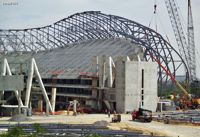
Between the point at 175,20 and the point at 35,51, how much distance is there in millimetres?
51986

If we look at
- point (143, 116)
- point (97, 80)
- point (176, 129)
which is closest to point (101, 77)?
point (97, 80)

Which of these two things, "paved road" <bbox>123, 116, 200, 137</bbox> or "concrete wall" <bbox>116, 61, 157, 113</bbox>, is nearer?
"paved road" <bbox>123, 116, 200, 137</bbox>

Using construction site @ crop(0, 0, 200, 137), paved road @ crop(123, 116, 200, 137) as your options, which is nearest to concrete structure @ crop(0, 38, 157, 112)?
construction site @ crop(0, 0, 200, 137)

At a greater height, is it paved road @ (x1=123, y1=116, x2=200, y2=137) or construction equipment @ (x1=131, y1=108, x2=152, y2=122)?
construction equipment @ (x1=131, y1=108, x2=152, y2=122)

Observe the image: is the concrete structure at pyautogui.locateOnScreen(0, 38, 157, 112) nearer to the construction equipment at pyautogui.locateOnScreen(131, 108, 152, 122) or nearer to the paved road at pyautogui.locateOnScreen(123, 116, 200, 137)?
the construction equipment at pyautogui.locateOnScreen(131, 108, 152, 122)

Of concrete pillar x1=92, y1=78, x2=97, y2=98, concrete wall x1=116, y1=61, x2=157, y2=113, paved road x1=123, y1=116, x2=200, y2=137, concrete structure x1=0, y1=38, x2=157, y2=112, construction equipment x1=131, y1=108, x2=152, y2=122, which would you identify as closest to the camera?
paved road x1=123, y1=116, x2=200, y2=137

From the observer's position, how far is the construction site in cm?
8100

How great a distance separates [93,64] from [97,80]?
6.12m

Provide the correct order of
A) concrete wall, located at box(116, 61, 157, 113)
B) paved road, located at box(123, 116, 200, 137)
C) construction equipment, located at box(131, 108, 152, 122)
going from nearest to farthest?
paved road, located at box(123, 116, 200, 137), construction equipment, located at box(131, 108, 152, 122), concrete wall, located at box(116, 61, 157, 113)

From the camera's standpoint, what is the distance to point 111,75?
10662cm

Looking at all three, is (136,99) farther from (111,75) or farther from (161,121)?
(161,121)

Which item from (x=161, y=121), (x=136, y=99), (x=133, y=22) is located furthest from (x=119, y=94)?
(x=133, y=22)

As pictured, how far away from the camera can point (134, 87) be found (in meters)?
106

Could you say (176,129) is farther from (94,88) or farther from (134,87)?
(94,88)
